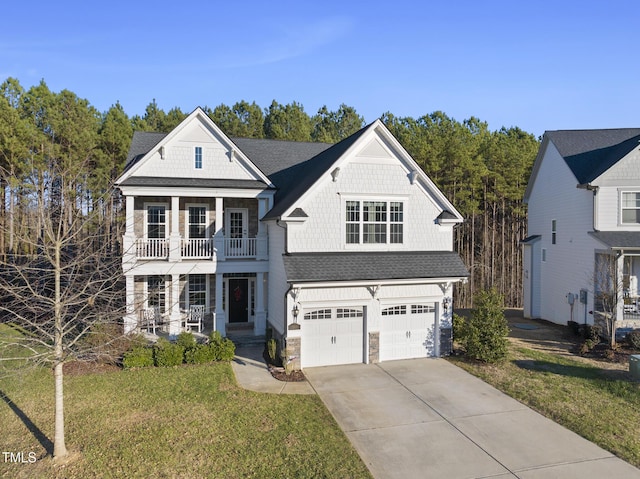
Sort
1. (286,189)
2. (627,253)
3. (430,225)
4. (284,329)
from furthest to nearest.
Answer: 1. (286,189)
2. (627,253)
3. (430,225)
4. (284,329)

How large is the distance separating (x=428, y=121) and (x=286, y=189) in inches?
1070

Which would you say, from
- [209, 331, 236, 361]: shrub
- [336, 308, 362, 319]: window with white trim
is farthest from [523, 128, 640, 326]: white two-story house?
[209, 331, 236, 361]: shrub

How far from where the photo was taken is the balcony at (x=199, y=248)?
1633cm

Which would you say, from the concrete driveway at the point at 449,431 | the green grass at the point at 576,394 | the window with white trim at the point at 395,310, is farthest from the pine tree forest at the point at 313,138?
the green grass at the point at 576,394

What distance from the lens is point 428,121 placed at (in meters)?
40.6

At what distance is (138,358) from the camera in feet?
45.6

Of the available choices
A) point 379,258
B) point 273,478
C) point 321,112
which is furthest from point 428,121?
point 273,478

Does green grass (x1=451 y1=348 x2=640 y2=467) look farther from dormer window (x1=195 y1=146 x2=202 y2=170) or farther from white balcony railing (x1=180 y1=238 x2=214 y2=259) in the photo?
dormer window (x1=195 y1=146 x2=202 y2=170)

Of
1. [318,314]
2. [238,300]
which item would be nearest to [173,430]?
[318,314]

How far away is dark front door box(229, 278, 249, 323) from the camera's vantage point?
62.9 feet

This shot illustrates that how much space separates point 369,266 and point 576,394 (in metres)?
7.15

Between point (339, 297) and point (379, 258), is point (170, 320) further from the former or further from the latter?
point (379, 258)

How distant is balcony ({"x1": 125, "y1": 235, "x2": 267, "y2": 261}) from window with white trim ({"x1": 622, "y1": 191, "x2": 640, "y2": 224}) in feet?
52.5

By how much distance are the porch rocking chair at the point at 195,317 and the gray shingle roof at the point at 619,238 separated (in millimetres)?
17547
